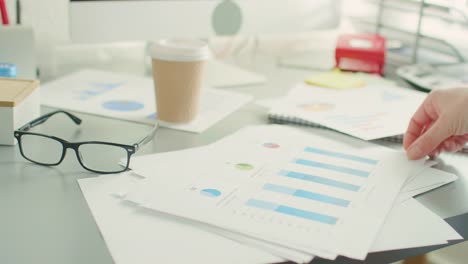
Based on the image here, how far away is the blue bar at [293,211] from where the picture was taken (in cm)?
57

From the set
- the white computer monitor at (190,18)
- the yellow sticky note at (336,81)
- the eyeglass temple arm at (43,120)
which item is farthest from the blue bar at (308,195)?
the white computer monitor at (190,18)

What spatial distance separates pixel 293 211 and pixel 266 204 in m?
0.03

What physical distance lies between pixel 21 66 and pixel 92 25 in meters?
0.16

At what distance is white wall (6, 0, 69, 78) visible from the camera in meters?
1.03

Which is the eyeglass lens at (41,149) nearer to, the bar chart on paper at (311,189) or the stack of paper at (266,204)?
the stack of paper at (266,204)

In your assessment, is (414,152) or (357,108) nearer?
(414,152)

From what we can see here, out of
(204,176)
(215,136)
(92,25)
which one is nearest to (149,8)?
(92,25)

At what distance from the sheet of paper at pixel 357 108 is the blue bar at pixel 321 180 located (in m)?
0.17

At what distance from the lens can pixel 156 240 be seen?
526mm

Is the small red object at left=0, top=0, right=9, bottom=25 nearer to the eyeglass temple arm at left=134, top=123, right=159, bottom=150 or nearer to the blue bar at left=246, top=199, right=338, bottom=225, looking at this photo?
the eyeglass temple arm at left=134, top=123, right=159, bottom=150

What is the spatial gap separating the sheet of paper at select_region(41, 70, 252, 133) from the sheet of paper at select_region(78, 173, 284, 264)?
27cm

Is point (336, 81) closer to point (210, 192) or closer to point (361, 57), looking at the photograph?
point (361, 57)

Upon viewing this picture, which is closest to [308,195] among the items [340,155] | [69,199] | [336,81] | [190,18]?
[340,155]

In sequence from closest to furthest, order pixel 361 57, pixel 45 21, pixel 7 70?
1. pixel 7 70
2. pixel 45 21
3. pixel 361 57
